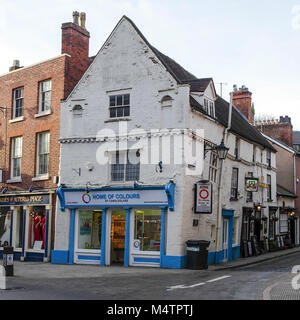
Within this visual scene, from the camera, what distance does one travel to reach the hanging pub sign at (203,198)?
1928cm

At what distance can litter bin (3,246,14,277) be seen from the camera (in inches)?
611

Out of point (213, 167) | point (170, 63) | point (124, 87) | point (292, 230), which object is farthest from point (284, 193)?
point (124, 87)

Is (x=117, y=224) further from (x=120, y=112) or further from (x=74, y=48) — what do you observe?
(x=74, y=48)

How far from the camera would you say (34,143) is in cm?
2380

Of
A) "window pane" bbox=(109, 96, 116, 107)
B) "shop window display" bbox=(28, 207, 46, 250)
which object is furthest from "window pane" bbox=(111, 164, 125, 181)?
"shop window display" bbox=(28, 207, 46, 250)

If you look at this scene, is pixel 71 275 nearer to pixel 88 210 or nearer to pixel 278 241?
pixel 88 210

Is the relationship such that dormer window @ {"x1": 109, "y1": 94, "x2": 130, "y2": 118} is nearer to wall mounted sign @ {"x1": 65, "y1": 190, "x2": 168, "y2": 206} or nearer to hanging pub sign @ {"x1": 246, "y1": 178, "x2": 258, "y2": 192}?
wall mounted sign @ {"x1": 65, "y1": 190, "x2": 168, "y2": 206}

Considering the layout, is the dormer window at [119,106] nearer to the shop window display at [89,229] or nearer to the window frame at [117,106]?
the window frame at [117,106]

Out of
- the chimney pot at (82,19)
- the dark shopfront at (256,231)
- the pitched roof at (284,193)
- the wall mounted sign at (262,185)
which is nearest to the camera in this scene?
the chimney pot at (82,19)

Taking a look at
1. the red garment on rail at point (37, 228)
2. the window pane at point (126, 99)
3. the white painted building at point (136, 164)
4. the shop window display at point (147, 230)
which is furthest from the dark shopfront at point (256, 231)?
the red garment on rail at point (37, 228)

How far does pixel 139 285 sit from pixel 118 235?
6810 mm

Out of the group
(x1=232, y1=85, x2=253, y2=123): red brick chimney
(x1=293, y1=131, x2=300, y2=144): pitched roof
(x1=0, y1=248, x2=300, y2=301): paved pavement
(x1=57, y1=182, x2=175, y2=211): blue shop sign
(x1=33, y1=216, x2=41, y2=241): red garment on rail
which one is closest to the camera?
(x1=0, y1=248, x2=300, y2=301): paved pavement

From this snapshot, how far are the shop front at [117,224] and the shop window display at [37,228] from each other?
183 centimetres
